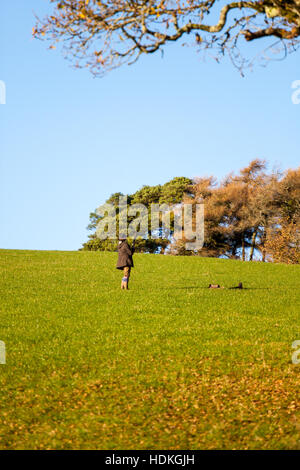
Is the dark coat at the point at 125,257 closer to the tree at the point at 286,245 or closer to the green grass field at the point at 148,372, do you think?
the green grass field at the point at 148,372

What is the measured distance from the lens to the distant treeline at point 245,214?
64062 millimetres

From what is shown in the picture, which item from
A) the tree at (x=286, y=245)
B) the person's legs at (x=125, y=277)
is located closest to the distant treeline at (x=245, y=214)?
the tree at (x=286, y=245)

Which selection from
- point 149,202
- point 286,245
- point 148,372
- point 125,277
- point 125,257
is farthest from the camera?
point 149,202

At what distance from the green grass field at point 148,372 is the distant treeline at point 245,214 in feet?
136

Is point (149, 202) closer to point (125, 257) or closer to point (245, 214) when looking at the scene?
point (245, 214)

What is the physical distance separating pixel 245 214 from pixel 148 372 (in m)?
59.0

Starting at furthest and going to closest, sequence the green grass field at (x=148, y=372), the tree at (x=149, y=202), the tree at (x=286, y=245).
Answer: the tree at (x=149, y=202), the tree at (x=286, y=245), the green grass field at (x=148, y=372)

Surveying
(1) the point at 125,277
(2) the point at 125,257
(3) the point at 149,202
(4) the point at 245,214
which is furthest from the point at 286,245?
(2) the point at 125,257

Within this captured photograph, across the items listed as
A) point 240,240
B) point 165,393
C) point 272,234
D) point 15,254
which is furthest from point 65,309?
point 240,240

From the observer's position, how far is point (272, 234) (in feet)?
A: 217

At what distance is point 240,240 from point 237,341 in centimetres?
5896

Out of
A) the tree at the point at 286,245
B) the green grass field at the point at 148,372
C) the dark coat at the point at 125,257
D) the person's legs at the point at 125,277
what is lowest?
the green grass field at the point at 148,372

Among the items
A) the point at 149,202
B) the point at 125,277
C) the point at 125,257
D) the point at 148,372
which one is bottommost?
the point at 148,372

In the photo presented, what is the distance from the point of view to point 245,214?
68812 mm
